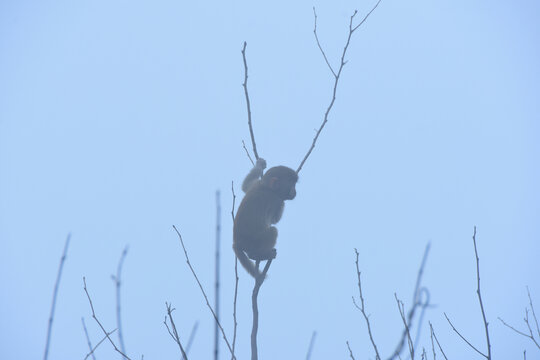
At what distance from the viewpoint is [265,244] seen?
8.09m

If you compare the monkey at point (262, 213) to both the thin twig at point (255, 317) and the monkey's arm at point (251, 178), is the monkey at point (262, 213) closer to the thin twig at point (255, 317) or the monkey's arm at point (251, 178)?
the monkey's arm at point (251, 178)

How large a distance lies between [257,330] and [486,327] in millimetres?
1747

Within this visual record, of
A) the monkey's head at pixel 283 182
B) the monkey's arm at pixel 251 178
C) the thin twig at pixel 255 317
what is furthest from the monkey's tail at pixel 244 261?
the thin twig at pixel 255 317

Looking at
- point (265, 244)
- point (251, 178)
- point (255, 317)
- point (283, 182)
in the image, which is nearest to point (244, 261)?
point (265, 244)

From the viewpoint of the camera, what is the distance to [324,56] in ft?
21.5

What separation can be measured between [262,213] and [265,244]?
0.58 metres

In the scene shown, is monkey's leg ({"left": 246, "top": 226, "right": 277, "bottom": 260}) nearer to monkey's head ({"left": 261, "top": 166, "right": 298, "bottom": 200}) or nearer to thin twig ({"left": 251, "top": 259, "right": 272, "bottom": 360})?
monkey's head ({"left": 261, "top": 166, "right": 298, "bottom": 200})

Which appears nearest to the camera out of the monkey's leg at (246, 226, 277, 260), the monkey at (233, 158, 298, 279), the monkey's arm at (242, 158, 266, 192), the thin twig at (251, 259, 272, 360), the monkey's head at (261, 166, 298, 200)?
the thin twig at (251, 259, 272, 360)

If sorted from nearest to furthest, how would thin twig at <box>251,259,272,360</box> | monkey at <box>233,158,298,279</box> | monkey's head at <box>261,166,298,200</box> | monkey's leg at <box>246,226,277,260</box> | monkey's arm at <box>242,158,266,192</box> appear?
thin twig at <box>251,259,272,360</box> < monkey's leg at <box>246,226,277,260</box> < monkey at <box>233,158,298,279</box> < monkey's head at <box>261,166,298,200</box> < monkey's arm at <box>242,158,266,192</box>

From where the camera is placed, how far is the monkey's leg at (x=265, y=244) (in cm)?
799

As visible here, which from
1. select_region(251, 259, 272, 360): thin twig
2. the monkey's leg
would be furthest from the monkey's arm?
select_region(251, 259, 272, 360): thin twig

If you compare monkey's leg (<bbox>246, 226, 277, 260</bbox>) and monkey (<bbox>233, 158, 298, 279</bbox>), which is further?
monkey (<bbox>233, 158, 298, 279</bbox>)

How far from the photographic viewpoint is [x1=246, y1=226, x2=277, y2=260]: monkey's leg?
799 centimetres

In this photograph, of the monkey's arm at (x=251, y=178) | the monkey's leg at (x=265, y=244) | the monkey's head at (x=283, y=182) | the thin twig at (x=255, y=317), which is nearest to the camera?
the thin twig at (x=255, y=317)
